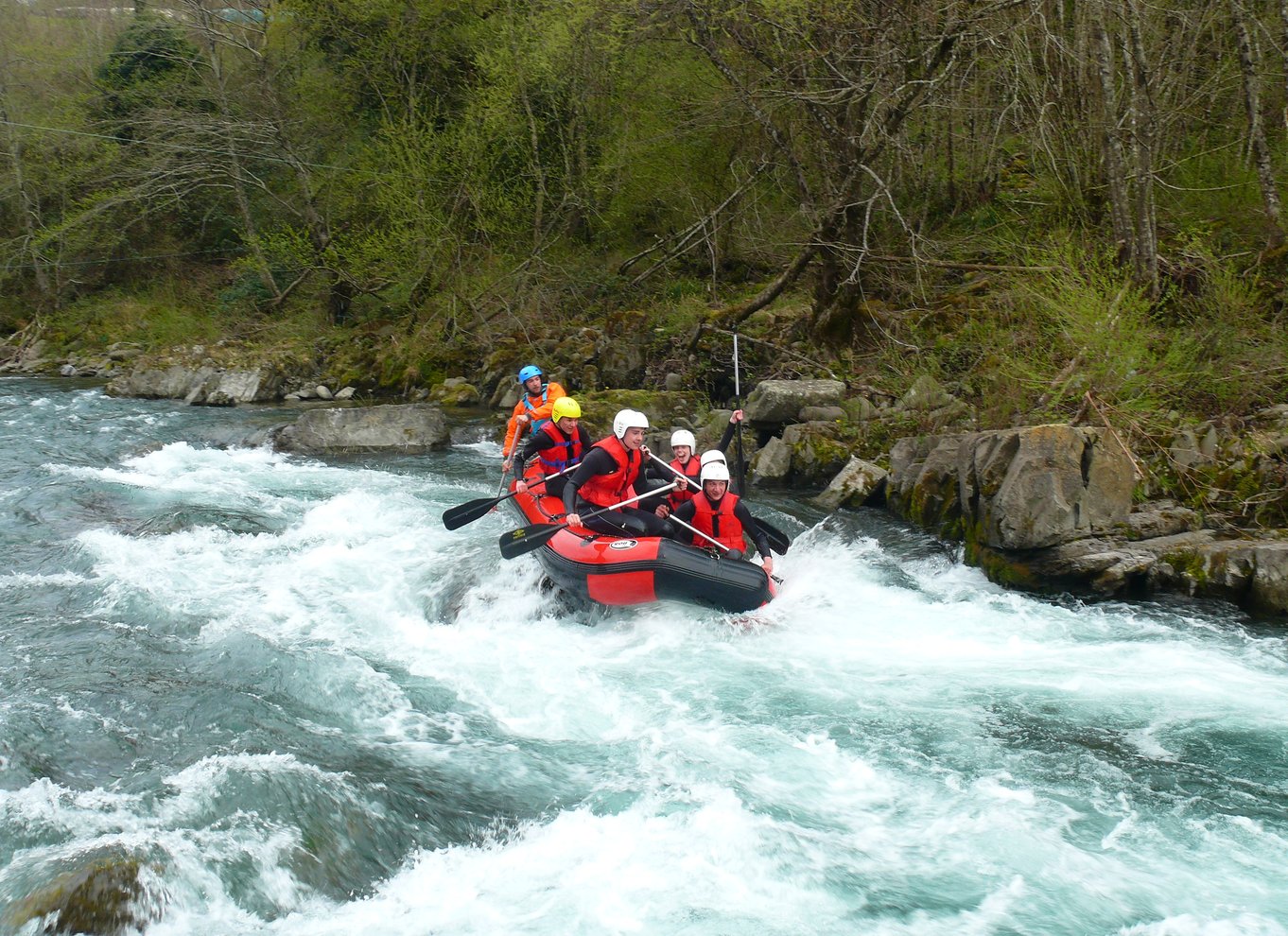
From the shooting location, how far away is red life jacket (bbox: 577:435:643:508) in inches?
282

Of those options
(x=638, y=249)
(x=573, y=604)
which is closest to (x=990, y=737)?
(x=573, y=604)

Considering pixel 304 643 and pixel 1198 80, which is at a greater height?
pixel 1198 80

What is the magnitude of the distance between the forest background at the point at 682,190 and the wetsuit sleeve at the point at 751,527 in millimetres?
2994

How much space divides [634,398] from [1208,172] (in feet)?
21.3

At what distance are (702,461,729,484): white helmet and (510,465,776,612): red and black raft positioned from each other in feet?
1.50

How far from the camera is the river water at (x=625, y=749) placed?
387cm

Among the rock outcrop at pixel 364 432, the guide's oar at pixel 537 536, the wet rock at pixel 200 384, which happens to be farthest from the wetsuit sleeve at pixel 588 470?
the wet rock at pixel 200 384

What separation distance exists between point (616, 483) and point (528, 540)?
2.43ft

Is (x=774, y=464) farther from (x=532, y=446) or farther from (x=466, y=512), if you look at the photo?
(x=466, y=512)

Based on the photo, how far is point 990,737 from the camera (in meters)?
5.08

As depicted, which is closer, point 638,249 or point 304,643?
point 304,643

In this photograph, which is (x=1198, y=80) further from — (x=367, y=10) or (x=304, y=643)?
(x=367, y=10)

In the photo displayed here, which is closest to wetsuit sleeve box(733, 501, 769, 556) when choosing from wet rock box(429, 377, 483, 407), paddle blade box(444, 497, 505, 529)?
paddle blade box(444, 497, 505, 529)

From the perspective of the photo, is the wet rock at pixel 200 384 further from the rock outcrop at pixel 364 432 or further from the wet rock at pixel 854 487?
the wet rock at pixel 854 487
